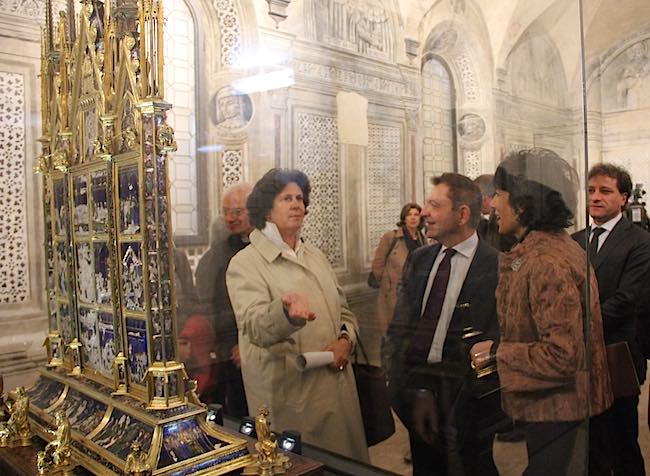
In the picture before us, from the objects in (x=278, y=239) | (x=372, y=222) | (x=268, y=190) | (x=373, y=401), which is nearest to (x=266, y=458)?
(x=373, y=401)

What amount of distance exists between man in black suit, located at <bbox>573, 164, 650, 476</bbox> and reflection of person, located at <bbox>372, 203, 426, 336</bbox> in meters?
0.70

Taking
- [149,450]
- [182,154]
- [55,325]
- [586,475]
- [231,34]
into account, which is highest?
[231,34]

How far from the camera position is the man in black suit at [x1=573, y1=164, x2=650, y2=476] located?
2576mm

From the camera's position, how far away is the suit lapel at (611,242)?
2582 mm

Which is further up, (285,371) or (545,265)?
(545,265)

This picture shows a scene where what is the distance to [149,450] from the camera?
229cm

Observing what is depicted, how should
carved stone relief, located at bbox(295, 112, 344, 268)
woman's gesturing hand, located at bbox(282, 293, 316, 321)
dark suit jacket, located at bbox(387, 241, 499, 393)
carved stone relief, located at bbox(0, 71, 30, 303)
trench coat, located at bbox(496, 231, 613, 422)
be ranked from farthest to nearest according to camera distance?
carved stone relief, located at bbox(0, 71, 30, 303), woman's gesturing hand, located at bbox(282, 293, 316, 321), carved stone relief, located at bbox(295, 112, 344, 268), dark suit jacket, located at bbox(387, 241, 499, 393), trench coat, located at bbox(496, 231, 613, 422)

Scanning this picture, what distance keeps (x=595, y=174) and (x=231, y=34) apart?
2151 mm

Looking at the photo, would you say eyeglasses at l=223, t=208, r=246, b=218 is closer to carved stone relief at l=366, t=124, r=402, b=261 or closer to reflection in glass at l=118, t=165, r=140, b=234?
carved stone relief at l=366, t=124, r=402, b=261

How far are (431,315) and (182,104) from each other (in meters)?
2.09

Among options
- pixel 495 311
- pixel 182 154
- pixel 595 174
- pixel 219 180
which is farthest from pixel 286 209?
pixel 595 174

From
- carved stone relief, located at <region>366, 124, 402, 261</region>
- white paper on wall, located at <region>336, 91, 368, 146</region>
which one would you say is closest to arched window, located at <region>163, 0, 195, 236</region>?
white paper on wall, located at <region>336, 91, 368, 146</region>

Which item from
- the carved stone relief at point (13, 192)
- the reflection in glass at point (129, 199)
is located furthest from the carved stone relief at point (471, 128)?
the carved stone relief at point (13, 192)

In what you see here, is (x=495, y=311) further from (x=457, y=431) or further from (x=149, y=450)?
(x=149, y=450)
